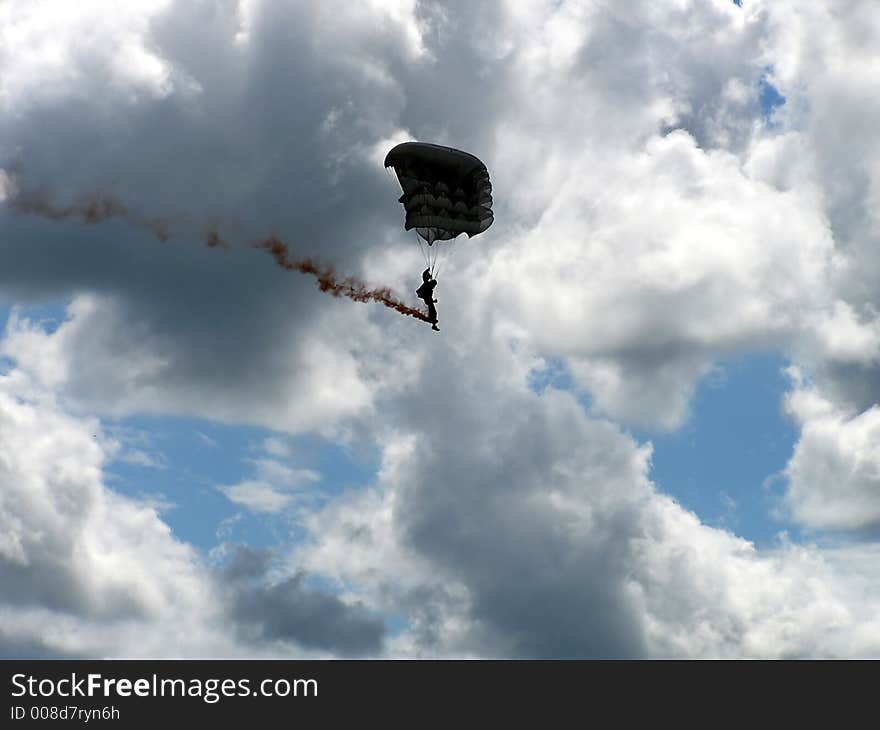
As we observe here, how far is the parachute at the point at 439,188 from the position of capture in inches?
3735

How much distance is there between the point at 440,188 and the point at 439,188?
10 centimetres

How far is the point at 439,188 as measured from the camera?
95875 mm

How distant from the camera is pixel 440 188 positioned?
9594 centimetres

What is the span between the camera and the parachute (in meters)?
94.9

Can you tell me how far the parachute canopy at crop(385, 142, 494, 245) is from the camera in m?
94.9

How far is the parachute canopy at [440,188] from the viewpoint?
94.9m
